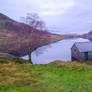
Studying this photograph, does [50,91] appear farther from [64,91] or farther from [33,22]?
[33,22]

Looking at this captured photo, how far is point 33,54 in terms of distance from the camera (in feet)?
151

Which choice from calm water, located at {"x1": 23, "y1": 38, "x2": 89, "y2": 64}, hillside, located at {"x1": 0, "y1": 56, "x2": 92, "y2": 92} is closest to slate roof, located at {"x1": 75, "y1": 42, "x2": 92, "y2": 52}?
calm water, located at {"x1": 23, "y1": 38, "x2": 89, "y2": 64}

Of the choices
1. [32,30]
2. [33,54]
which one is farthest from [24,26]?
[33,54]

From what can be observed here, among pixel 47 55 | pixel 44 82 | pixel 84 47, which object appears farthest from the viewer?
pixel 47 55

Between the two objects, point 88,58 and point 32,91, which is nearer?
point 32,91

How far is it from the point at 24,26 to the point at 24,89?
74.7 ft

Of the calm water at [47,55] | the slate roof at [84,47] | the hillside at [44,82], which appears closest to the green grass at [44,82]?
the hillside at [44,82]

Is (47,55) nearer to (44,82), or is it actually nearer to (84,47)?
(84,47)

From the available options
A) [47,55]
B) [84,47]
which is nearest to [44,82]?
[84,47]

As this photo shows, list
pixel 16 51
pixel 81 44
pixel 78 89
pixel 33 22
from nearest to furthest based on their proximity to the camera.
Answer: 1. pixel 78 89
2. pixel 33 22
3. pixel 81 44
4. pixel 16 51

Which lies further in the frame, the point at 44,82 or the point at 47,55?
the point at 47,55

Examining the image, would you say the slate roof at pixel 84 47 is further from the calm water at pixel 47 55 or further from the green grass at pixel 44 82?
the green grass at pixel 44 82

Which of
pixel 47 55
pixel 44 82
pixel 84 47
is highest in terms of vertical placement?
pixel 84 47

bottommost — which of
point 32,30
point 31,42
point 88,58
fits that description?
point 88,58
